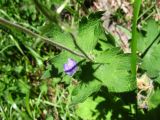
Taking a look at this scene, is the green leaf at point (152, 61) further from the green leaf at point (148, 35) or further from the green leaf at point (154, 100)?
the green leaf at point (154, 100)

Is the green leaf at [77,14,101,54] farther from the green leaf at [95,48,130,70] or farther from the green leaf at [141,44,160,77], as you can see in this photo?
the green leaf at [141,44,160,77]

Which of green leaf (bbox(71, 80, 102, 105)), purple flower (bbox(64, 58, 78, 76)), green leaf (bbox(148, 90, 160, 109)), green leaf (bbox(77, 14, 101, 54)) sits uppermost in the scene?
green leaf (bbox(77, 14, 101, 54))

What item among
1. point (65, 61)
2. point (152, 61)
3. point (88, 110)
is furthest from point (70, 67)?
point (88, 110)

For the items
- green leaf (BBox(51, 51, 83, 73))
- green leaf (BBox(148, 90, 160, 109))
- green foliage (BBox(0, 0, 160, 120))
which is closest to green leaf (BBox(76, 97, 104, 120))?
green foliage (BBox(0, 0, 160, 120))

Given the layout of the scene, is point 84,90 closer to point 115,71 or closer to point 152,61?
point 115,71

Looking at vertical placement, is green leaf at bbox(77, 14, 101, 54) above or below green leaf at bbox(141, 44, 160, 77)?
above

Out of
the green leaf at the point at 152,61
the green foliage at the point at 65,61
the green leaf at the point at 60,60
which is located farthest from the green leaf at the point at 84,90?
the green leaf at the point at 152,61

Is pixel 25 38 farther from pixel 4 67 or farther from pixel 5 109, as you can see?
pixel 5 109
